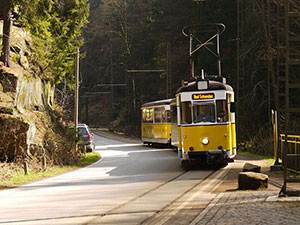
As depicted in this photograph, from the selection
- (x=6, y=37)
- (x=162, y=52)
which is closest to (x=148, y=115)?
(x=6, y=37)

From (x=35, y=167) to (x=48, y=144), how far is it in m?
2.85

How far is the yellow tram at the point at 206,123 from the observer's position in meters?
20.6

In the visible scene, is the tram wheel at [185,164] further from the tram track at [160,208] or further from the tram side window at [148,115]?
the tram side window at [148,115]

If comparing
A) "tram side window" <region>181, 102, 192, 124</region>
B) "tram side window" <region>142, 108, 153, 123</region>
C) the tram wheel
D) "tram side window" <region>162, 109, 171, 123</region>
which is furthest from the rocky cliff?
"tram side window" <region>142, 108, 153, 123</region>

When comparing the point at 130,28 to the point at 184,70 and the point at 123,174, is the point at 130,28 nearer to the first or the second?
the point at 184,70

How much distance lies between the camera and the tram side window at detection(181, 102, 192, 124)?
20797 mm

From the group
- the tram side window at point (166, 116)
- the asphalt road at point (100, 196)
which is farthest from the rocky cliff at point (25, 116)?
the tram side window at point (166, 116)

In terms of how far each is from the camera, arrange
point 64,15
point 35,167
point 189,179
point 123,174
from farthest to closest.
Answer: point 64,15, point 35,167, point 123,174, point 189,179

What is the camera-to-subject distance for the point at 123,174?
20.9 meters

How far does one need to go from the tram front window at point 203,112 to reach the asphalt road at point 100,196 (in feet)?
6.74

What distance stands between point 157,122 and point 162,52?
21.6m

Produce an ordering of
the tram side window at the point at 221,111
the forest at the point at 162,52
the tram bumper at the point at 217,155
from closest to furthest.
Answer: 1. the tram bumper at the point at 217,155
2. the tram side window at the point at 221,111
3. the forest at the point at 162,52

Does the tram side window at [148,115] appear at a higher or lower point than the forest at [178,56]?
lower

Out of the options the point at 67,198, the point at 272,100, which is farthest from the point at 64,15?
the point at 67,198
